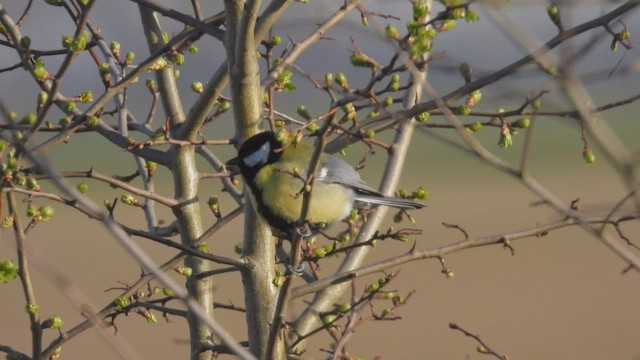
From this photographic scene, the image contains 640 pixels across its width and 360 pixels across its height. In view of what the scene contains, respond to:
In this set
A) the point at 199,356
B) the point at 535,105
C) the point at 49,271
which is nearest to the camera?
the point at 49,271

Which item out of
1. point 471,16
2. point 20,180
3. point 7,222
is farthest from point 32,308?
point 471,16

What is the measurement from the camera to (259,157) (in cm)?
326

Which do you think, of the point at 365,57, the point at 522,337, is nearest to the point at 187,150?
the point at 365,57

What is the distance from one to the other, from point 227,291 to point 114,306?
885cm

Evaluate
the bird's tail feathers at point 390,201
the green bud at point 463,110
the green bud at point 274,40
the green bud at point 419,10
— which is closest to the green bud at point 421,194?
the bird's tail feathers at point 390,201

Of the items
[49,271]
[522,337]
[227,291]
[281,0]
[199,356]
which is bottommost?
[49,271]

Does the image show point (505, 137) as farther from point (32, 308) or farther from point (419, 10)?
point (32, 308)

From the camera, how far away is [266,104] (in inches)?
130

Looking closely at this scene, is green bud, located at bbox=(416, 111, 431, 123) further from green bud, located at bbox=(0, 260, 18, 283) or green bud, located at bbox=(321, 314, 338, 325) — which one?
green bud, located at bbox=(0, 260, 18, 283)

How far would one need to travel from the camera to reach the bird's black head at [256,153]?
114 inches

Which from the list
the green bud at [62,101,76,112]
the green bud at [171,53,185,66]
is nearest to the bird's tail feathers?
the green bud at [171,53,185,66]

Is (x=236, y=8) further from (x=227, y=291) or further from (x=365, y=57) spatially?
(x=227, y=291)

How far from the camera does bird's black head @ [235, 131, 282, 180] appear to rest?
289 cm

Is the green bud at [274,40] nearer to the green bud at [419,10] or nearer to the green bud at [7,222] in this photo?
the green bud at [419,10]
